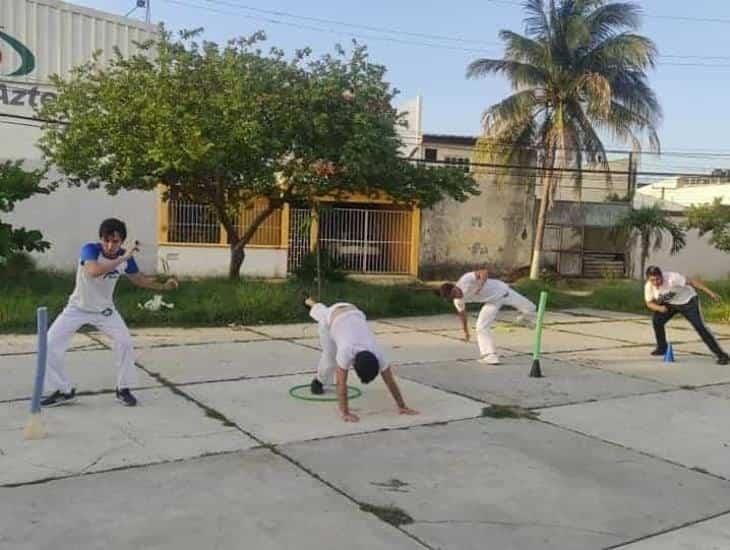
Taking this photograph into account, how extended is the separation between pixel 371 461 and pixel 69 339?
285 centimetres

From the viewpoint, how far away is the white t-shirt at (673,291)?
945 centimetres

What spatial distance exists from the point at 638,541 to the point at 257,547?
6.31 ft

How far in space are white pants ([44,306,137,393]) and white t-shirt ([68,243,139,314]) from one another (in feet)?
0.21

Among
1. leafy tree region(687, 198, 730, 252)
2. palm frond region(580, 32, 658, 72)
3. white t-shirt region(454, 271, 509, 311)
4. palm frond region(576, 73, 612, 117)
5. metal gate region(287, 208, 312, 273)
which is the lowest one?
white t-shirt region(454, 271, 509, 311)

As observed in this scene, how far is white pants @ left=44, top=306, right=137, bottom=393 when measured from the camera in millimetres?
6195

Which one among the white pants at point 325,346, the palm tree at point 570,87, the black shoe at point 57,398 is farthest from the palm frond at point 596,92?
the black shoe at point 57,398

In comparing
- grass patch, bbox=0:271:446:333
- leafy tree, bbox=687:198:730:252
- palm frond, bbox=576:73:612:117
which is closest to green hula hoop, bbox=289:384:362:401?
grass patch, bbox=0:271:446:333

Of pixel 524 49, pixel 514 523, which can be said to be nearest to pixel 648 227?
pixel 524 49

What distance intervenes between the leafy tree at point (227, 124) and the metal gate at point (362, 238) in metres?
8.47

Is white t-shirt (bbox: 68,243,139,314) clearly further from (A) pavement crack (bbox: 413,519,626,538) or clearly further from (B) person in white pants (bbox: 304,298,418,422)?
(A) pavement crack (bbox: 413,519,626,538)

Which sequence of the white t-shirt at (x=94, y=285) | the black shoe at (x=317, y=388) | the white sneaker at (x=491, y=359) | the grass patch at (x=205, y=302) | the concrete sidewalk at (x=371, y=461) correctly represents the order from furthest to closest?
the grass patch at (x=205, y=302) → the white sneaker at (x=491, y=359) → the black shoe at (x=317, y=388) → the white t-shirt at (x=94, y=285) → the concrete sidewalk at (x=371, y=461)

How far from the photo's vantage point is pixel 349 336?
5.96 meters

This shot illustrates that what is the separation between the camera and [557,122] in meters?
23.0

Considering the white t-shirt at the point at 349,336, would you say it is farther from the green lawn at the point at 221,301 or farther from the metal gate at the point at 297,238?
the metal gate at the point at 297,238
